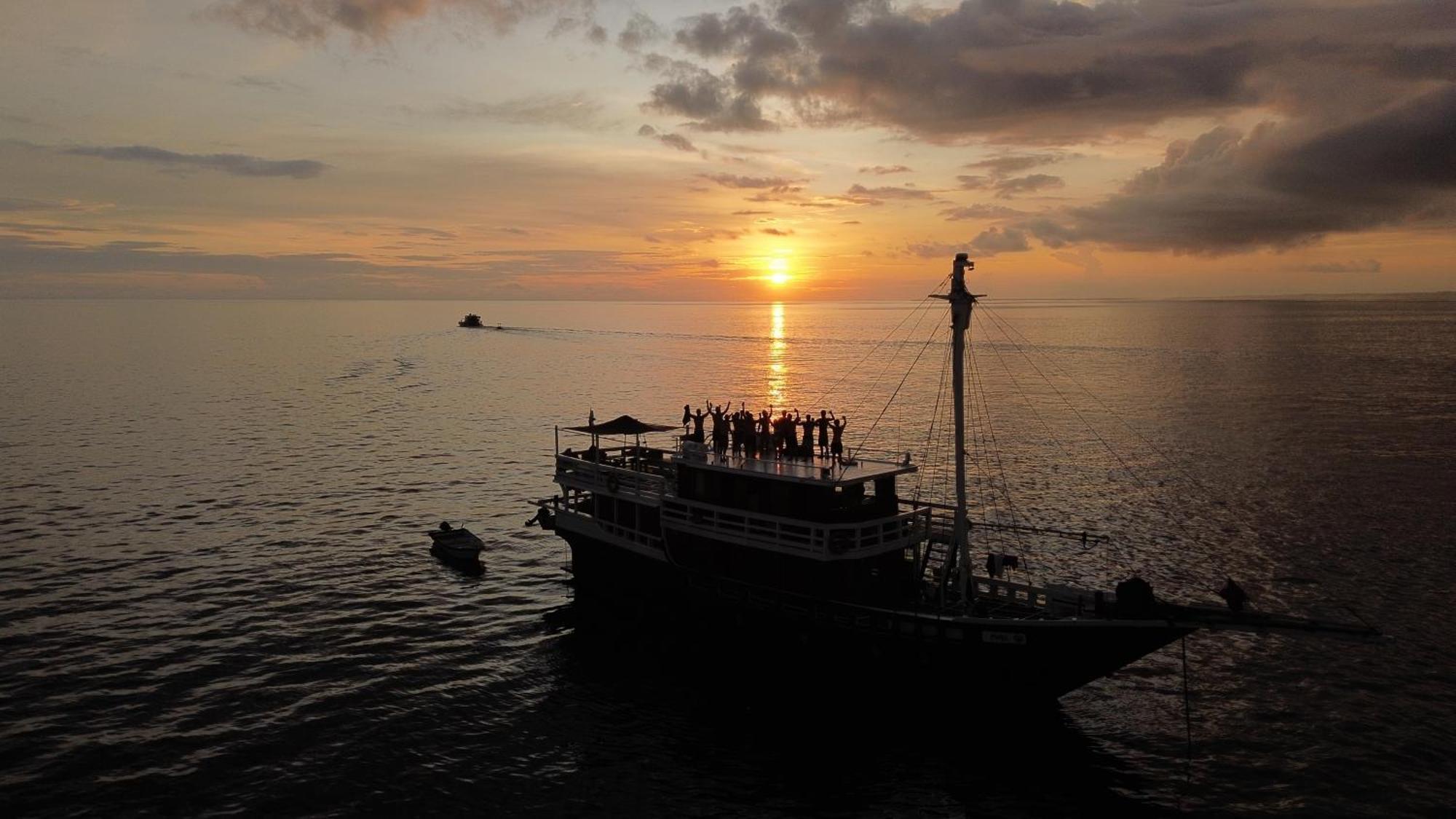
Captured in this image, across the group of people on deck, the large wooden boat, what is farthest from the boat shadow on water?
the group of people on deck

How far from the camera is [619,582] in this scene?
126 ft

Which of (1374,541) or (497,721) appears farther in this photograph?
(1374,541)

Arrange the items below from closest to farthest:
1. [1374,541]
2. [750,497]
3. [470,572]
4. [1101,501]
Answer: [750,497] < [470,572] < [1374,541] < [1101,501]

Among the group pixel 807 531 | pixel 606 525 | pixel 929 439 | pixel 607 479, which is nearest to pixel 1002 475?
pixel 929 439

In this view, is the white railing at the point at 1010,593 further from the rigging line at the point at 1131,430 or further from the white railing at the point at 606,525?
the rigging line at the point at 1131,430

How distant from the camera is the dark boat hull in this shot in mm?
26625

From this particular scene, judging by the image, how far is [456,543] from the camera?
43.4m

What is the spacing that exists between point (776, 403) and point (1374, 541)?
238ft

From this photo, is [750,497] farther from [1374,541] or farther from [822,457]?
[1374,541]

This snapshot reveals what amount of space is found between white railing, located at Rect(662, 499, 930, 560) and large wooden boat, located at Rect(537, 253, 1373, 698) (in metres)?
0.07

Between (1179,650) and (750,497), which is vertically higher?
(750,497)

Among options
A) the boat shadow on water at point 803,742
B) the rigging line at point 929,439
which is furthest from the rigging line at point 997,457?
the boat shadow on water at point 803,742

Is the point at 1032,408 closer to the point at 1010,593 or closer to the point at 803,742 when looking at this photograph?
the point at 1010,593

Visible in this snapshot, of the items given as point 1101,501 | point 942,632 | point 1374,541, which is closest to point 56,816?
point 942,632
